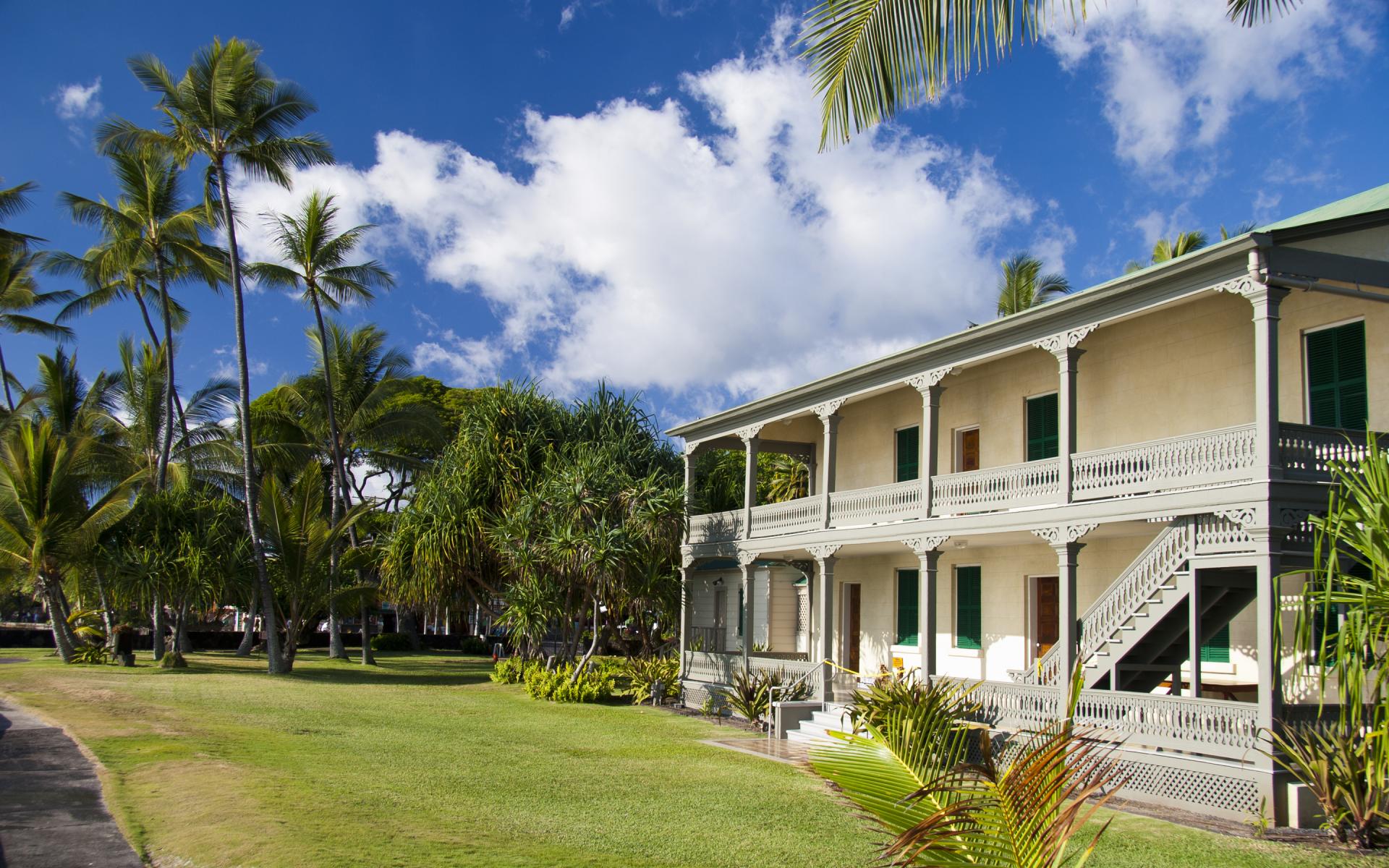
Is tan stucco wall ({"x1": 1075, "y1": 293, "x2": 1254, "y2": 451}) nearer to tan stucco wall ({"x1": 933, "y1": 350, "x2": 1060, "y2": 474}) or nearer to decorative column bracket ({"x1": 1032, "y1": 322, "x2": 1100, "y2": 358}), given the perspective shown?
decorative column bracket ({"x1": 1032, "y1": 322, "x2": 1100, "y2": 358})

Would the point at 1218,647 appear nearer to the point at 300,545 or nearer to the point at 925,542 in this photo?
the point at 925,542

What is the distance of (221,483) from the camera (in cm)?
4162

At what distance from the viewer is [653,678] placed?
26359 mm

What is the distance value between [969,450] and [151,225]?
26.3 m

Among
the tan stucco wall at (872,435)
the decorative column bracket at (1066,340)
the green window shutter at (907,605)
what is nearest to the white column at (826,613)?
the green window shutter at (907,605)

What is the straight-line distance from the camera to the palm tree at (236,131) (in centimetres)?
2892

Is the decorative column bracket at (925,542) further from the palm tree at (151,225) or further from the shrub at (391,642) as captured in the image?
the shrub at (391,642)

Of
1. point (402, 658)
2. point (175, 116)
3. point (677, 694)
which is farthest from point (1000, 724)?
point (402, 658)

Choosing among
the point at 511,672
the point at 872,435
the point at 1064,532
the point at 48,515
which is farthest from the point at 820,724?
the point at 48,515

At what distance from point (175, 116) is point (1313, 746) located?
29.6 m

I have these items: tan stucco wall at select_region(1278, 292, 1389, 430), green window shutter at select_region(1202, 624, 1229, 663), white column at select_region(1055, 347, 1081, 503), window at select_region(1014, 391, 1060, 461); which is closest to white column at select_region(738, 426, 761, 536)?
window at select_region(1014, 391, 1060, 461)

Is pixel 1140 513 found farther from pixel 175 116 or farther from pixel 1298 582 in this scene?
pixel 175 116

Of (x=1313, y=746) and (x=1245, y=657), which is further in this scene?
(x=1245, y=657)

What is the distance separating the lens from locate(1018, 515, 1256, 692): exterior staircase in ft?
46.2
